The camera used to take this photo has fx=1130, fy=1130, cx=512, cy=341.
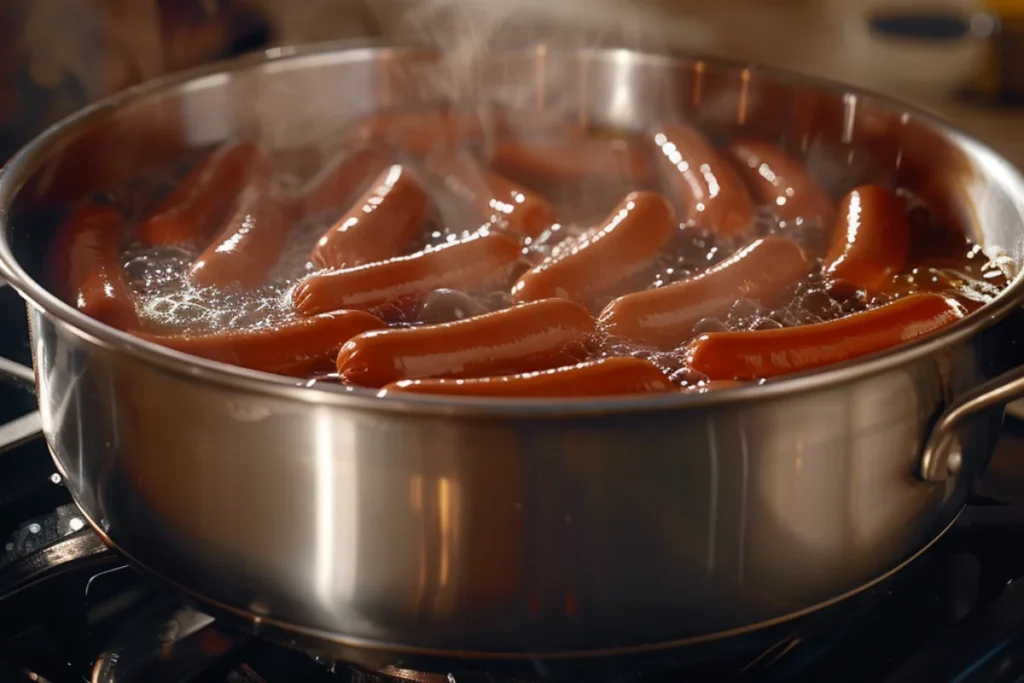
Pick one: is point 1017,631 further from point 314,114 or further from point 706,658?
point 314,114

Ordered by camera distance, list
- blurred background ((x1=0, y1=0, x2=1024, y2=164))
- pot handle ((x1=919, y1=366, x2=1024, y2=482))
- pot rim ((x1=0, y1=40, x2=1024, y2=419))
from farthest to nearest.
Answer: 1. blurred background ((x1=0, y1=0, x2=1024, y2=164))
2. pot handle ((x1=919, y1=366, x2=1024, y2=482))
3. pot rim ((x1=0, y1=40, x2=1024, y2=419))

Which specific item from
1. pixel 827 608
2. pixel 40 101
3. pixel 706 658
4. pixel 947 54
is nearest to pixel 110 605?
pixel 706 658

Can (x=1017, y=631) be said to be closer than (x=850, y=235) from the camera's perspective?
Yes

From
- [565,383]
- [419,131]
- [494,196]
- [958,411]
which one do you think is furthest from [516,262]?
[958,411]

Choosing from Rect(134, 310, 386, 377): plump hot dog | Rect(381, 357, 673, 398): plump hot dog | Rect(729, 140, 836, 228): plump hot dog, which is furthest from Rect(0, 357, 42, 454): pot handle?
Rect(729, 140, 836, 228): plump hot dog

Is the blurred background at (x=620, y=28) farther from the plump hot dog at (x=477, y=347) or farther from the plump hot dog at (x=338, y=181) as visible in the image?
the plump hot dog at (x=477, y=347)

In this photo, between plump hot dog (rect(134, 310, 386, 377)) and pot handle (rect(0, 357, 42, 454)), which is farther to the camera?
pot handle (rect(0, 357, 42, 454))

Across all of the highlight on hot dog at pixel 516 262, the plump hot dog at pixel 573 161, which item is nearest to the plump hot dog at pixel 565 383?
the highlight on hot dog at pixel 516 262

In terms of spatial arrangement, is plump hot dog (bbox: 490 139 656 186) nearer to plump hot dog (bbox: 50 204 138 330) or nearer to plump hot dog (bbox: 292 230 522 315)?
plump hot dog (bbox: 292 230 522 315)
